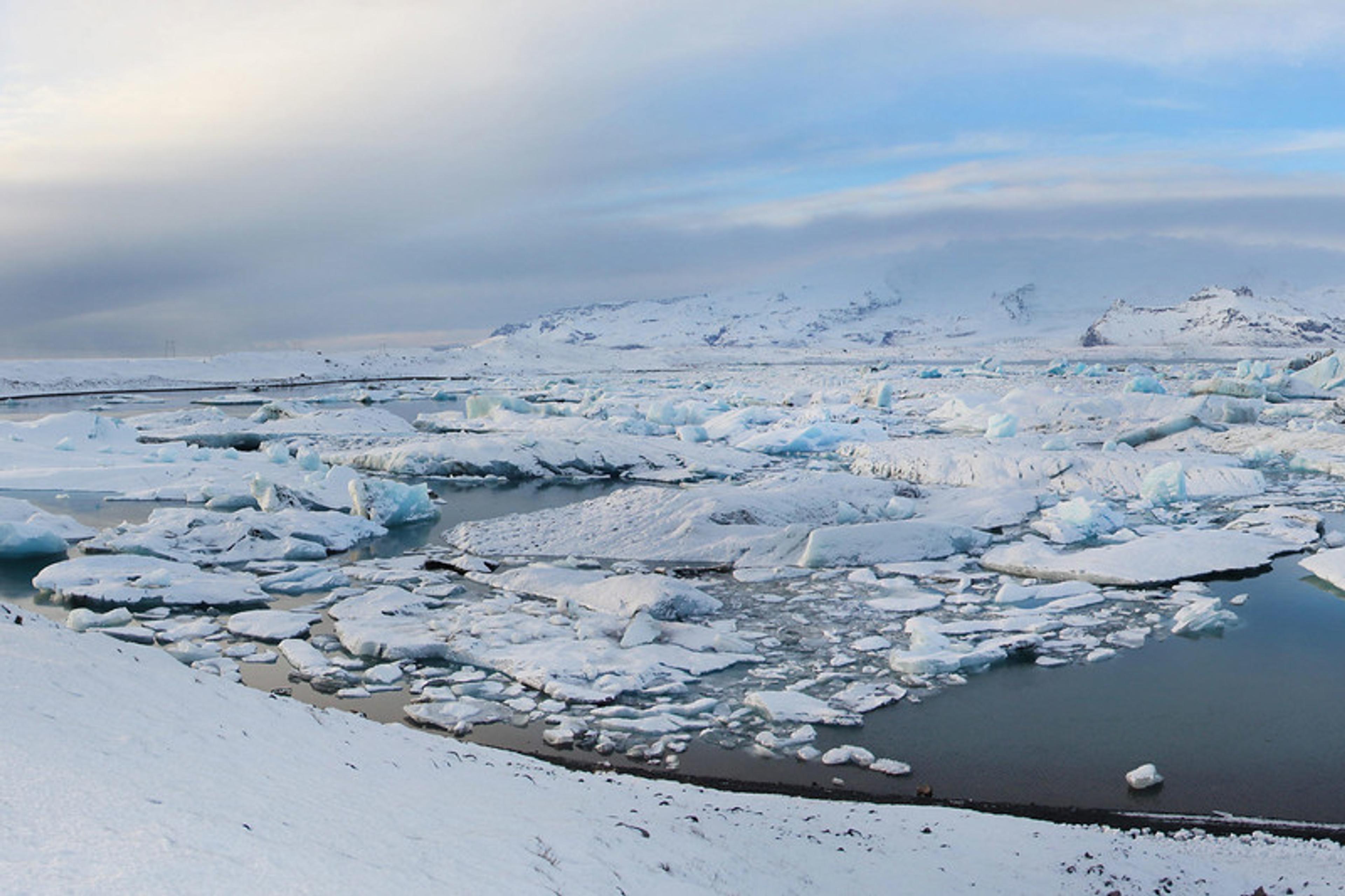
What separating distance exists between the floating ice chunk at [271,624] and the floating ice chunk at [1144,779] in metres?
5.95

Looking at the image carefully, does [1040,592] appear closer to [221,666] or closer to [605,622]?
→ [605,622]

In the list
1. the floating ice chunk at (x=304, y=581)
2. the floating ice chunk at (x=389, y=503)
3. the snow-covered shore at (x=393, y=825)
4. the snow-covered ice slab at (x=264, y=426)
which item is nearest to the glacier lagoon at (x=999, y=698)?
the floating ice chunk at (x=304, y=581)

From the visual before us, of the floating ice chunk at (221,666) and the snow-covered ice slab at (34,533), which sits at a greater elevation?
the snow-covered ice slab at (34,533)

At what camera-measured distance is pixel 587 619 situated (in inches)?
308

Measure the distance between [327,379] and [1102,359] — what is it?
5536 cm

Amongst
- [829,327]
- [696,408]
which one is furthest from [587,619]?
[829,327]

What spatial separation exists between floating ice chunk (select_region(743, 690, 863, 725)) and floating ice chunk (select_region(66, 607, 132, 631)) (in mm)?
5180

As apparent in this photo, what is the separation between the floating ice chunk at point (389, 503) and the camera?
12.6 metres

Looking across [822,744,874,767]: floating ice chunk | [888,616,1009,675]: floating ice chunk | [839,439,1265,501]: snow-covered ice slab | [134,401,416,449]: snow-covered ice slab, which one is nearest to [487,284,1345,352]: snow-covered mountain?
[134,401,416,449]: snow-covered ice slab

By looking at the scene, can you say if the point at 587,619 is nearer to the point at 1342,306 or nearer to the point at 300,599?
the point at 300,599

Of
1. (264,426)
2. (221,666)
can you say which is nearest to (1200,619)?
(221,666)

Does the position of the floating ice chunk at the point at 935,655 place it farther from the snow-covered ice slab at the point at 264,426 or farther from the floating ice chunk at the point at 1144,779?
the snow-covered ice slab at the point at 264,426

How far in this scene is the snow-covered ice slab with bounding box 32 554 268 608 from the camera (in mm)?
8617

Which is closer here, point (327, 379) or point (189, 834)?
point (189, 834)
